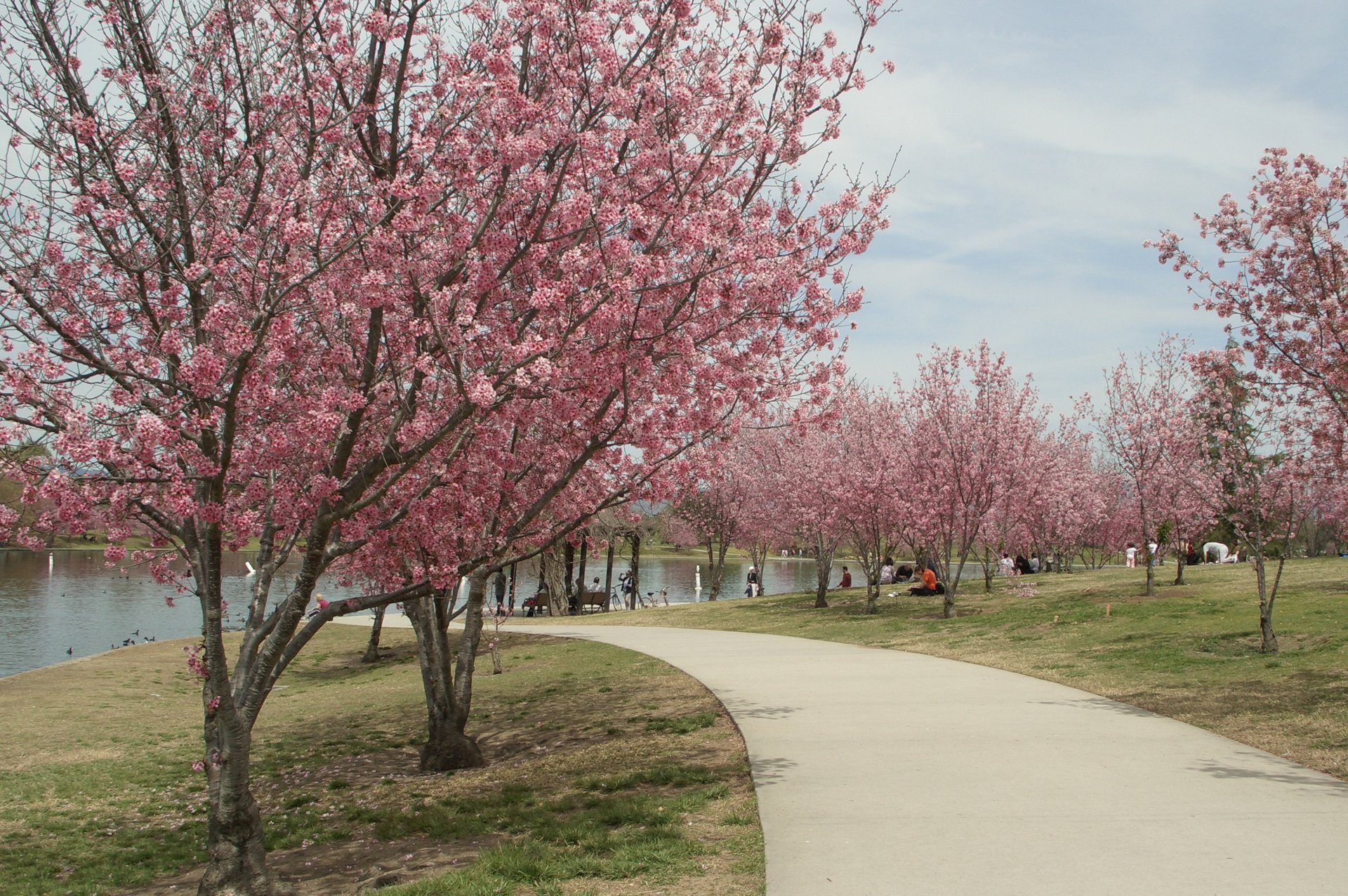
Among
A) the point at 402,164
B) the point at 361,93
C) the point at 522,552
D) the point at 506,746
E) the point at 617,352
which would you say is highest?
the point at 361,93

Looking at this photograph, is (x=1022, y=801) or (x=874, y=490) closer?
(x=1022, y=801)

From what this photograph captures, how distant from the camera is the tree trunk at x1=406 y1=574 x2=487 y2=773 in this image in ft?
34.5

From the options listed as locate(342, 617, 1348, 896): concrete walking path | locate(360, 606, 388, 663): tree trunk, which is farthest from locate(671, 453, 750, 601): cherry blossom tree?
locate(342, 617, 1348, 896): concrete walking path

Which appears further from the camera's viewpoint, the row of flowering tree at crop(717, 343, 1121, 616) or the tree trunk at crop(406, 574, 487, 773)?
the row of flowering tree at crop(717, 343, 1121, 616)

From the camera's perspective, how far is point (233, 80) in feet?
22.1

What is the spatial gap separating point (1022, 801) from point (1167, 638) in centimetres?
939

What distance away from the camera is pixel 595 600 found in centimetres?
3681

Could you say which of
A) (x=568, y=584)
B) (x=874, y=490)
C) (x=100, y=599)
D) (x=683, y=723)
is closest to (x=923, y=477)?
(x=874, y=490)

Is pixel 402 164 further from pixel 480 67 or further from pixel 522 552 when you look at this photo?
pixel 522 552

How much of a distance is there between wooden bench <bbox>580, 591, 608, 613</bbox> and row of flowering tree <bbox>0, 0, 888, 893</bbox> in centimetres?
2894

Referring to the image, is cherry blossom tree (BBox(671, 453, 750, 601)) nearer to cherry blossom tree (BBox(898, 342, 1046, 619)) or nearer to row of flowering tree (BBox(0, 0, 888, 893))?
cherry blossom tree (BBox(898, 342, 1046, 619))

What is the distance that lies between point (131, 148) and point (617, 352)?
3.52 meters

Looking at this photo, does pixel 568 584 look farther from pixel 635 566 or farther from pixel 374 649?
pixel 374 649

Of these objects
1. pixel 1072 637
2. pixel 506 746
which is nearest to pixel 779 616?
pixel 1072 637
